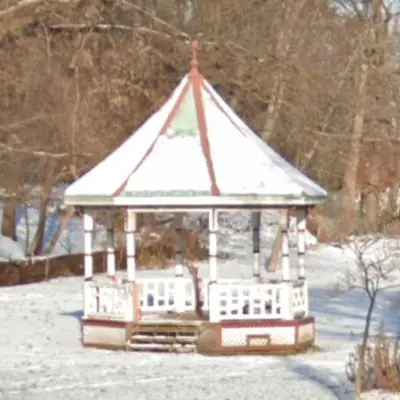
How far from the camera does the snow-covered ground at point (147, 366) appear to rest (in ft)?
56.0

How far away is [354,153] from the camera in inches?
1868

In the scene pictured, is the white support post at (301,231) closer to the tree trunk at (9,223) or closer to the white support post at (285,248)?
the white support post at (285,248)

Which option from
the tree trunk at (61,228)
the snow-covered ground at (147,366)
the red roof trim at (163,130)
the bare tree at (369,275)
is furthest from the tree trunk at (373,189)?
the red roof trim at (163,130)

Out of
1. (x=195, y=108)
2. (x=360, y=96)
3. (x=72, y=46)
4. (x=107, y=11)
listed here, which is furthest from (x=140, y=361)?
(x=360, y=96)

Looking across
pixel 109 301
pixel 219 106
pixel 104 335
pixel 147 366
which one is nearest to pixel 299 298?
pixel 109 301

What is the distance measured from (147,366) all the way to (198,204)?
10.9 ft

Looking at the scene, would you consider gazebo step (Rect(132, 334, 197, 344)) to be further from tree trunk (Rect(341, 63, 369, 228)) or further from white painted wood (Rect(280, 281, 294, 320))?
tree trunk (Rect(341, 63, 369, 228))

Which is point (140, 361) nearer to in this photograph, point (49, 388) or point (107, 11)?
point (49, 388)

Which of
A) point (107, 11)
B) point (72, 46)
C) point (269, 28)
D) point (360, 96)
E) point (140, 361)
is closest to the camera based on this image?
point (140, 361)

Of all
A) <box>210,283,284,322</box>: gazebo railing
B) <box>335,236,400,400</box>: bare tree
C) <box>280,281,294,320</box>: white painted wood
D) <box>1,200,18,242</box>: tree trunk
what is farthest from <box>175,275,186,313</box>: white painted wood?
<box>1,200,18,242</box>: tree trunk

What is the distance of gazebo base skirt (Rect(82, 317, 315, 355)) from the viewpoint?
21938 mm

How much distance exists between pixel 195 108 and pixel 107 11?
23.8 feet

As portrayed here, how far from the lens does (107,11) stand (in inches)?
1198

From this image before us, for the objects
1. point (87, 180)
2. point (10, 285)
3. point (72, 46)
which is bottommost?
point (10, 285)
